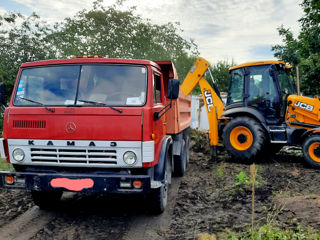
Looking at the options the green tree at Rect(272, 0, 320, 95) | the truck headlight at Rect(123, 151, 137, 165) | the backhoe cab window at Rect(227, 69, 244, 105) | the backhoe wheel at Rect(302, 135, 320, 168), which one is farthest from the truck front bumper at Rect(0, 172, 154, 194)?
the green tree at Rect(272, 0, 320, 95)

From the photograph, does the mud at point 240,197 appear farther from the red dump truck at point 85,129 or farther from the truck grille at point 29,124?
the truck grille at point 29,124

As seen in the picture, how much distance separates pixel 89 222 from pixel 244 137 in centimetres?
539

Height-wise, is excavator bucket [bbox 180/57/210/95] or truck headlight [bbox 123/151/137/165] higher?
excavator bucket [bbox 180/57/210/95]

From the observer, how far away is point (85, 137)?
13.9ft

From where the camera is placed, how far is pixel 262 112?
8.80 m

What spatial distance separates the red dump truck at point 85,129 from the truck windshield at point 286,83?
4.98 meters

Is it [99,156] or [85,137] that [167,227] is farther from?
[85,137]

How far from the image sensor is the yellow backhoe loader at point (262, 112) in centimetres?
833

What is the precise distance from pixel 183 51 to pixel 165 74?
24943 millimetres

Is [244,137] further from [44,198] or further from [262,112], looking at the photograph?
[44,198]

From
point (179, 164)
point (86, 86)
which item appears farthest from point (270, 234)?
point (179, 164)

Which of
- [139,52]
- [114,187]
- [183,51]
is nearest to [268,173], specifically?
[114,187]

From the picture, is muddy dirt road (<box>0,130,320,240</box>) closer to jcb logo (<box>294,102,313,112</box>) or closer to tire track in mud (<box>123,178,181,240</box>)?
tire track in mud (<box>123,178,181,240</box>)

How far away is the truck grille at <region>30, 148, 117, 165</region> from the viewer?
4.22m
